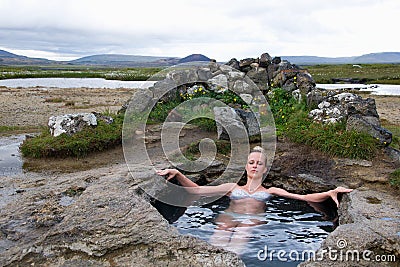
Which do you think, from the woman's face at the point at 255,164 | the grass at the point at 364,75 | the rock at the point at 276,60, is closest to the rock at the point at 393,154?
the woman's face at the point at 255,164

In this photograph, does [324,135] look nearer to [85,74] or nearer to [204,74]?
[204,74]

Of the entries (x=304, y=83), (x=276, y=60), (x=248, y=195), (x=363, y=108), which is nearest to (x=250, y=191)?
(x=248, y=195)

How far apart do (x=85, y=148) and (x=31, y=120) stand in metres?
6.64

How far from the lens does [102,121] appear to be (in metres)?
10.4

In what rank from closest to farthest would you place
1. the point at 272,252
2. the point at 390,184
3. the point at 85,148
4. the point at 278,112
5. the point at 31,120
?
the point at 272,252 < the point at 390,184 < the point at 85,148 < the point at 278,112 < the point at 31,120

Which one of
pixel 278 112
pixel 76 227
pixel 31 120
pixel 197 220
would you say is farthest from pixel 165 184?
pixel 31 120

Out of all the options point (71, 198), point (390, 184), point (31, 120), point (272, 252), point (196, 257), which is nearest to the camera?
point (196, 257)

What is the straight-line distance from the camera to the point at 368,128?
8.47 metres

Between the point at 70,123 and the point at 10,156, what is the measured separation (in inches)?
54.8

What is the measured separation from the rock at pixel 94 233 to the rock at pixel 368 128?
180 inches

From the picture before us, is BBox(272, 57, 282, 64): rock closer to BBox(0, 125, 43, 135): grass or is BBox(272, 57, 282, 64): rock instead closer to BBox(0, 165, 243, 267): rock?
BBox(0, 125, 43, 135): grass

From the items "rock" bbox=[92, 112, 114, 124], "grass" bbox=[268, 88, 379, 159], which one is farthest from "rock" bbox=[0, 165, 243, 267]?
"rock" bbox=[92, 112, 114, 124]

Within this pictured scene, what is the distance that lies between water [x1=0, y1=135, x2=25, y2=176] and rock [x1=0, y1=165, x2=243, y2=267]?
1.87 meters

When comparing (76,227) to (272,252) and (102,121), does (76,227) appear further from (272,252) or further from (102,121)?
(102,121)
